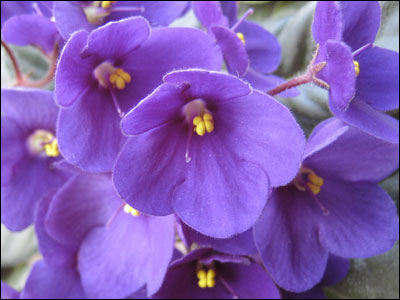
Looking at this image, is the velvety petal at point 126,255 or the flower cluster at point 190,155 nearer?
the flower cluster at point 190,155

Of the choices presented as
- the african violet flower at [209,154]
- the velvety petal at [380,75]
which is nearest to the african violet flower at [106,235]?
the african violet flower at [209,154]

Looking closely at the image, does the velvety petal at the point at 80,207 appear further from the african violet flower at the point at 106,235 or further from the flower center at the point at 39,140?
the flower center at the point at 39,140

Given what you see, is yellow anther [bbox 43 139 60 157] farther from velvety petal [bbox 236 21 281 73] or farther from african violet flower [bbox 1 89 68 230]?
velvety petal [bbox 236 21 281 73]

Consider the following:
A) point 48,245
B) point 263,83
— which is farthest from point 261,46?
point 48,245

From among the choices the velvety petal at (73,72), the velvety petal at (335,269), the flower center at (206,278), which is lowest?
the velvety petal at (335,269)

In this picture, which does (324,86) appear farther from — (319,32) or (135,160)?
(135,160)

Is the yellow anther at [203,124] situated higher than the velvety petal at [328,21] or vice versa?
the velvety petal at [328,21]

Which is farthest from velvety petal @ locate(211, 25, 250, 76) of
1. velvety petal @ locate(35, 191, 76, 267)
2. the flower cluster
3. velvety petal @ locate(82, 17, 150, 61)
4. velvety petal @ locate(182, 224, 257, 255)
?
velvety petal @ locate(35, 191, 76, 267)
